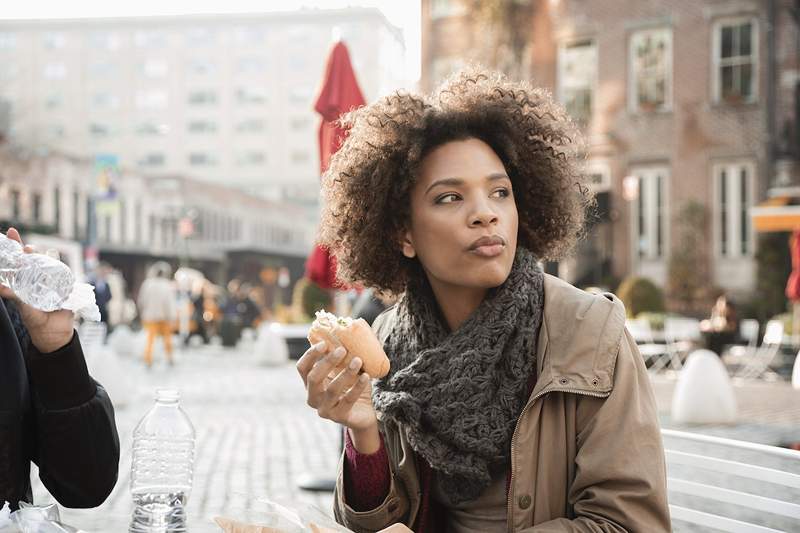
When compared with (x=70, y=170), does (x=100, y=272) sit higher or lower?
lower

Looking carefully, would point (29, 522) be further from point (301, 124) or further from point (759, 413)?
point (301, 124)

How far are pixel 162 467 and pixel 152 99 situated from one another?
3425 inches

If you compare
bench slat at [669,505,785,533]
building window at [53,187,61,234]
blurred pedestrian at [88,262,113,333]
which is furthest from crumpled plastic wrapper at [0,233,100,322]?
building window at [53,187,61,234]

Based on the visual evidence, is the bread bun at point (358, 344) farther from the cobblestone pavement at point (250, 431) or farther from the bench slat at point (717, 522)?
the bench slat at point (717, 522)

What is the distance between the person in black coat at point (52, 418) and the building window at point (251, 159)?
82.5 meters

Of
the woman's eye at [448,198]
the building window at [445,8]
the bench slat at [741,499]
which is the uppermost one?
the building window at [445,8]

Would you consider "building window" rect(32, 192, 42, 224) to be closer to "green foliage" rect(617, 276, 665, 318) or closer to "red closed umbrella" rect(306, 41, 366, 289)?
"green foliage" rect(617, 276, 665, 318)

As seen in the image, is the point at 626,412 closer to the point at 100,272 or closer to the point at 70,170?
the point at 100,272

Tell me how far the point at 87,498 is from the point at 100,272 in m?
16.3

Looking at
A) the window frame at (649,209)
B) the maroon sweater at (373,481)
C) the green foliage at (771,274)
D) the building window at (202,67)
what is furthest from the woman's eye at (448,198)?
the building window at (202,67)

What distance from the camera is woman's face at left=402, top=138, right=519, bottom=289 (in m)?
2.37

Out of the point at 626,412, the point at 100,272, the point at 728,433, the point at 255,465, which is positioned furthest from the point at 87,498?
the point at 100,272

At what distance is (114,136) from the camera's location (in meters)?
84.1

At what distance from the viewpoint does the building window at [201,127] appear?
276 ft
